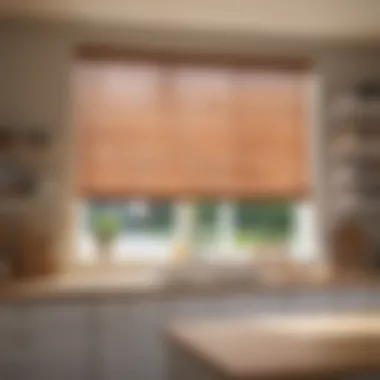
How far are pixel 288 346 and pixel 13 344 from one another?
172cm

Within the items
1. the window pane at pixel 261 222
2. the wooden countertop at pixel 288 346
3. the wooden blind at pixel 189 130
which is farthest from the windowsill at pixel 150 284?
the wooden countertop at pixel 288 346

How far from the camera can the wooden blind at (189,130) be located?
4098 millimetres

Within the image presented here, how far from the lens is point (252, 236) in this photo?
447 centimetres

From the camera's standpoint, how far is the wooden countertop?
1.79m

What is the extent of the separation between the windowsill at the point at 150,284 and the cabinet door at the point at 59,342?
0.07 metres

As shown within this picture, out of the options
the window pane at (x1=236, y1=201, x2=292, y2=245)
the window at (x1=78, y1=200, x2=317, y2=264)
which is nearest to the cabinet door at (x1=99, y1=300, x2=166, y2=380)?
the window at (x1=78, y1=200, x2=317, y2=264)

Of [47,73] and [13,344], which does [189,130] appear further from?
[13,344]

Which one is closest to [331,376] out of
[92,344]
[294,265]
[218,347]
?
[218,347]

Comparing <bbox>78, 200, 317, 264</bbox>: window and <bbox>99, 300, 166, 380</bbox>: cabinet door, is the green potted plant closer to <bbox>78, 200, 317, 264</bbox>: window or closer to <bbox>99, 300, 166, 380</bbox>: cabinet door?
<bbox>78, 200, 317, 264</bbox>: window

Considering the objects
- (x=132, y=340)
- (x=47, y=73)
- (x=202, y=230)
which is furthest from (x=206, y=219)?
(x=47, y=73)

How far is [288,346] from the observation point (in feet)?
6.71

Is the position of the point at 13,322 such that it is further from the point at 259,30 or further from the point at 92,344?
the point at 259,30

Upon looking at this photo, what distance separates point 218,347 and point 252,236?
2451 millimetres

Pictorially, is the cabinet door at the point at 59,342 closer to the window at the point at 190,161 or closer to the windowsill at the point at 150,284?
the windowsill at the point at 150,284
